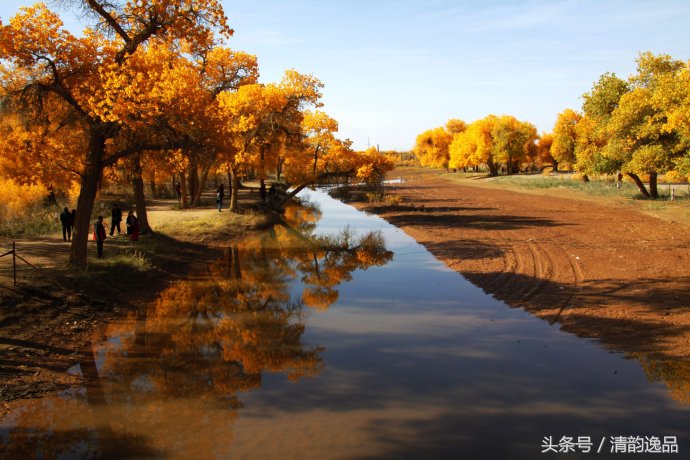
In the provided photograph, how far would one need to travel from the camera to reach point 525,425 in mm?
8023

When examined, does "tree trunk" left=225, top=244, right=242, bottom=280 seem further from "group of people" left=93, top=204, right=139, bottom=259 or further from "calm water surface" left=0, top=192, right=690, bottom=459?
"group of people" left=93, top=204, right=139, bottom=259

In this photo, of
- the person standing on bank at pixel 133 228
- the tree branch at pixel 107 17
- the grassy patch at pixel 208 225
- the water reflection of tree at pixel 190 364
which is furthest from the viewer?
the grassy patch at pixel 208 225

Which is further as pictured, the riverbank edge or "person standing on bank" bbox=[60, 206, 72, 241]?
"person standing on bank" bbox=[60, 206, 72, 241]

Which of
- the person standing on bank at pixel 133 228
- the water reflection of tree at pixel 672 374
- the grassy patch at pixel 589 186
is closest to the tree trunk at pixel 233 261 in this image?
the person standing on bank at pixel 133 228

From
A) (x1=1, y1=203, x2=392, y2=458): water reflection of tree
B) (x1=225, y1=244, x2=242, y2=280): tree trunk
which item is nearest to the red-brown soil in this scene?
(x1=1, y1=203, x2=392, y2=458): water reflection of tree

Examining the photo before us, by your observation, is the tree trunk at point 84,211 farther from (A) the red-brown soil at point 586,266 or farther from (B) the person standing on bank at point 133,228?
(A) the red-brown soil at point 586,266

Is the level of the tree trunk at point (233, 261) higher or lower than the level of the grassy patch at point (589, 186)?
lower

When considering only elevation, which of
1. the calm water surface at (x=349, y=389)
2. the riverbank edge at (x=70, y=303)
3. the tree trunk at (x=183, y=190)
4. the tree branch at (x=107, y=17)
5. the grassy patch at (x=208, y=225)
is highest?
the tree branch at (x=107, y=17)

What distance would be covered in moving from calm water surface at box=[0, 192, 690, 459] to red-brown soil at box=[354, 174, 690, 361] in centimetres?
101

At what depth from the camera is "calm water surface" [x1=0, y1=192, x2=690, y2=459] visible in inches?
298

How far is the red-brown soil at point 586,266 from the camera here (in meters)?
12.2

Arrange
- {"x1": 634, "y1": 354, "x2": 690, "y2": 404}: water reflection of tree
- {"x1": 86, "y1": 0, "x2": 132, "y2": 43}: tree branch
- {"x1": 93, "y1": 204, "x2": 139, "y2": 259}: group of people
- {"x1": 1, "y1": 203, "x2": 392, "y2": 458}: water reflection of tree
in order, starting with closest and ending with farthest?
{"x1": 1, "y1": 203, "x2": 392, "y2": 458}: water reflection of tree → {"x1": 634, "y1": 354, "x2": 690, "y2": 404}: water reflection of tree → {"x1": 86, "y1": 0, "x2": 132, "y2": 43}: tree branch → {"x1": 93, "y1": 204, "x2": 139, "y2": 259}: group of people

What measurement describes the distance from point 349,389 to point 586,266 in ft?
42.6

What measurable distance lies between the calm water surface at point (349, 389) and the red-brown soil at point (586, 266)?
1.01m
